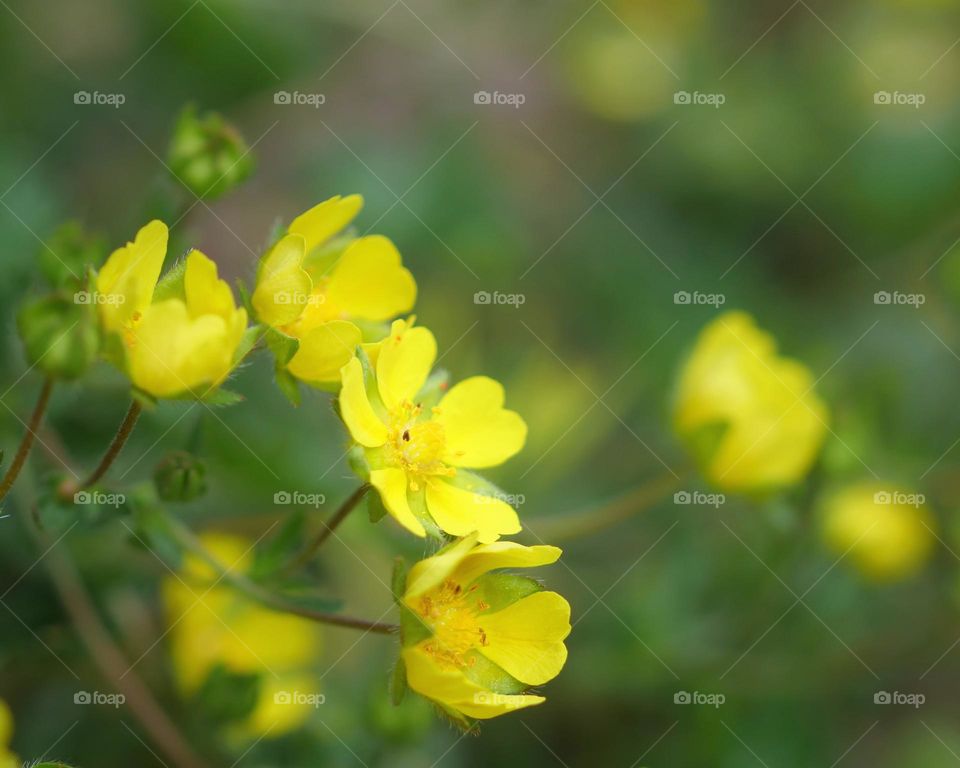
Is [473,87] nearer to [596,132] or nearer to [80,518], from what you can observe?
[596,132]

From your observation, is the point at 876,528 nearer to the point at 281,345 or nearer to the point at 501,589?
the point at 501,589

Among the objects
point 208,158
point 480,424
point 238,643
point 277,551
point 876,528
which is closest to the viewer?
point 480,424

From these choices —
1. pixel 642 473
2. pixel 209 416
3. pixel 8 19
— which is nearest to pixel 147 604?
pixel 209 416

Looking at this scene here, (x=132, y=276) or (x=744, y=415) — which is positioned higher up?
(x=132, y=276)

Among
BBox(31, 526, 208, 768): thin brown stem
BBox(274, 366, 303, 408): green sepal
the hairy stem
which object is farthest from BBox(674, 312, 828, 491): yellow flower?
BBox(31, 526, 208, 768): thin brown stem

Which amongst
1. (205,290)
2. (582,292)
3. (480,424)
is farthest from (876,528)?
(205,290)

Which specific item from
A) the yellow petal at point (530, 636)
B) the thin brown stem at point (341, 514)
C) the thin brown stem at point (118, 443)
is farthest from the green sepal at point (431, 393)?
the thin brown stem at point (118, 443)
